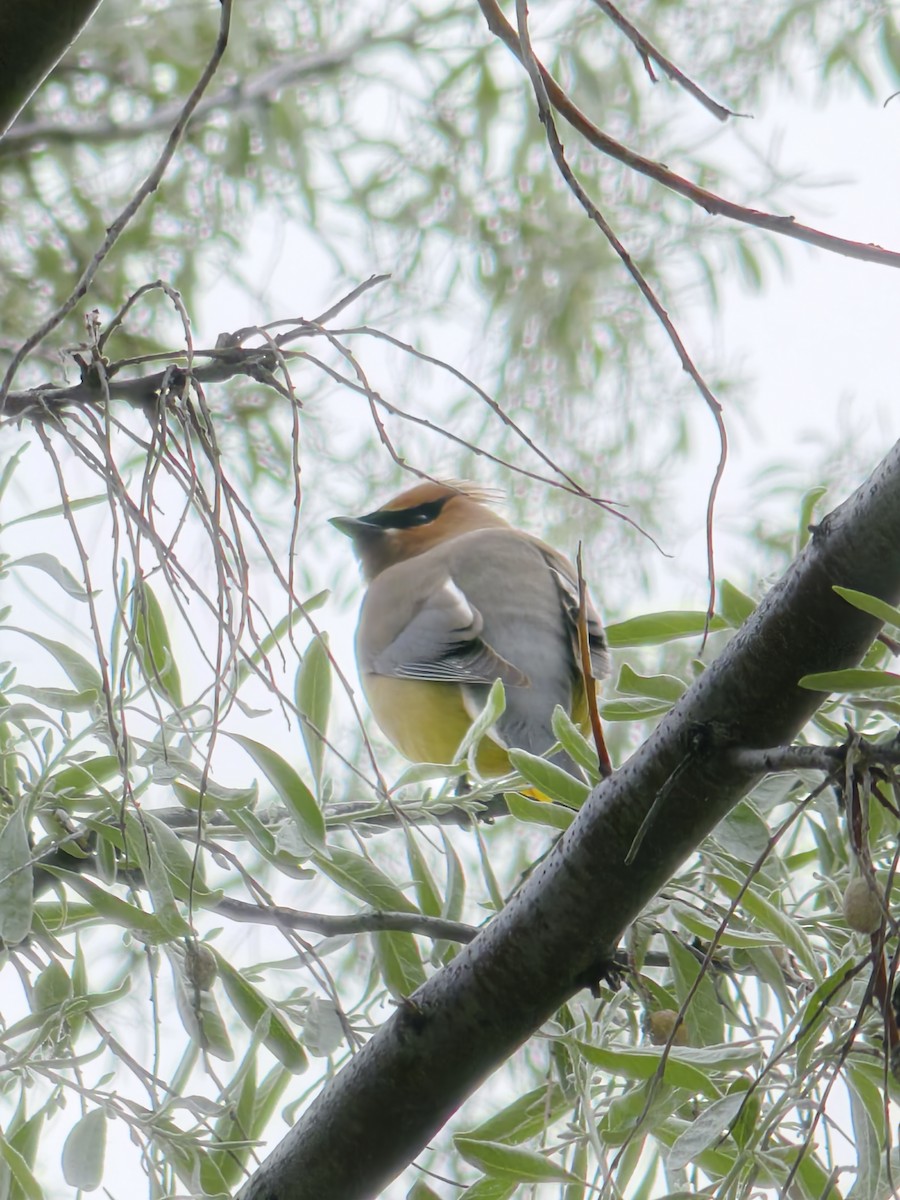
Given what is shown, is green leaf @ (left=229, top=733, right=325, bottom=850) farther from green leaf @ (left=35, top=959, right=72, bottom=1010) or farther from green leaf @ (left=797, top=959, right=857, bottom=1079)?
green leaf @ (left=797, top=959, right=857, bottom=1079)

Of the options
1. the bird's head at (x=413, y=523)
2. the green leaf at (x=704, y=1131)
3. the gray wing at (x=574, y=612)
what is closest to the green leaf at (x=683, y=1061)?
the green leaf at (x=704, y=1131)

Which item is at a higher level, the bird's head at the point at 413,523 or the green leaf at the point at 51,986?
the bird's head at the point at 413,523

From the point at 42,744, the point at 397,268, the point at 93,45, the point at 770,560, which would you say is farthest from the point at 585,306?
the point at 42,744

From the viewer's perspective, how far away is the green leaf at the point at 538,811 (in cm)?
100

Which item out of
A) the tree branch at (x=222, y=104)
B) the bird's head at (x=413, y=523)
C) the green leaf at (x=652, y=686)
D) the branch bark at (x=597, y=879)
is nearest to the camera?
the branch bark at (x=597, y=879)

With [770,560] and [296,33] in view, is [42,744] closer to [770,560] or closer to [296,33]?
[770,560]

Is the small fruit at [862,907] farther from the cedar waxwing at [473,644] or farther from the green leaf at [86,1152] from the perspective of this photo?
the cedar waxwing at [473,644]

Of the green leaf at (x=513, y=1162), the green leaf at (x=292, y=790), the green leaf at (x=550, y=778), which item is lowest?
the green leaf at (x=513, y=1162)

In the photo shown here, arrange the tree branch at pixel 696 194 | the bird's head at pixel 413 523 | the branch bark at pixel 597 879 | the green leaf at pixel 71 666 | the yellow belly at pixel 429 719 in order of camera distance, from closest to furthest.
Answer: the tree branch at pixel 696 194 → the branch bark at pixel 597 879 → the green leaf at pixel 71 666 → the yellow belly at pixel 429 719 → the bird's head at pixel 413 523

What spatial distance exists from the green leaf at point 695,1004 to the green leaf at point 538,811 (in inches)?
5.2

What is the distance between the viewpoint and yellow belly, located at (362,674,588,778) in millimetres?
2953

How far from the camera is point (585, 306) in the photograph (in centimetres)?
446

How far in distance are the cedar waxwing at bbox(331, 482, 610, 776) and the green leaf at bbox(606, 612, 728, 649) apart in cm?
140

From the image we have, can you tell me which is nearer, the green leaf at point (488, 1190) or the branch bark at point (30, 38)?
the branch bark at point (30, 38)
